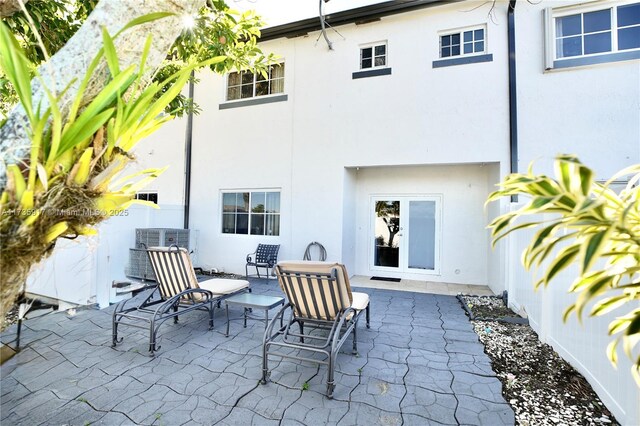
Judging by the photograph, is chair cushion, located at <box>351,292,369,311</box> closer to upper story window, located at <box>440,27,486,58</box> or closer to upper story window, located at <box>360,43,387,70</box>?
upper story window, located at <box>360,43,387,70</box>

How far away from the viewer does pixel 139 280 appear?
6.04m

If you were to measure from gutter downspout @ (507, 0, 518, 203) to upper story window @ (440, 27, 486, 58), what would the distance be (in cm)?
52

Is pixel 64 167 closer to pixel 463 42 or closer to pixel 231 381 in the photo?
pixel 231 381

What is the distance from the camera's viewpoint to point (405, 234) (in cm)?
797

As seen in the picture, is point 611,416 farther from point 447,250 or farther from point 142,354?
point 447,250

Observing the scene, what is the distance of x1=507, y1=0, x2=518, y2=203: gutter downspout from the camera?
6168mm

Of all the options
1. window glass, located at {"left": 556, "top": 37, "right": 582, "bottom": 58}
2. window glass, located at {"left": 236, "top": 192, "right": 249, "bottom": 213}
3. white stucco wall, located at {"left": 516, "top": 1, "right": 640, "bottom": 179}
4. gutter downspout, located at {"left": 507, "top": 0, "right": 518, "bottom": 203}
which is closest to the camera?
white stucco wall, located at {"left": 516, "top": 1, "right": 640, "bottom": 179}

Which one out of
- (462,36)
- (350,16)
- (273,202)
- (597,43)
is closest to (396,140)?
(462,36)

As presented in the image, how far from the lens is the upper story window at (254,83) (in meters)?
8.42

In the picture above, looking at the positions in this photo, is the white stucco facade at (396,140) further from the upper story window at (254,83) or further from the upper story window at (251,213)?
the upper story window at (254,83)

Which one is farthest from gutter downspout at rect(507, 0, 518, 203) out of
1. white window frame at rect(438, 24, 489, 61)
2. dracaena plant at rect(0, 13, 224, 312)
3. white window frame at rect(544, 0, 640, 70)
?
dracaena plant at rect(0, 13, 224, 312)

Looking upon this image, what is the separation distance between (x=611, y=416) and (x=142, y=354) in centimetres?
454

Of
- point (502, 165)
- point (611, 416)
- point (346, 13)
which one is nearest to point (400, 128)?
point (502, 165)

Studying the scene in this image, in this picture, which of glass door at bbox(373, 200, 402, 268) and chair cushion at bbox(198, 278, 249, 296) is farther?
glass door at bbox(373, 200, 402, 268)
